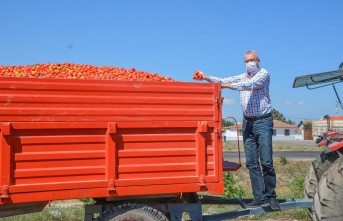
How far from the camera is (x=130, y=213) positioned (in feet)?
16.4

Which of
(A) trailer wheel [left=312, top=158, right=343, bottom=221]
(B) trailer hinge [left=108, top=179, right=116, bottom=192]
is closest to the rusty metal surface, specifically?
(B) trailer hinge [left=108, top=179, right=116, bottom=192]

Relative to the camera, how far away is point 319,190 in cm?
574

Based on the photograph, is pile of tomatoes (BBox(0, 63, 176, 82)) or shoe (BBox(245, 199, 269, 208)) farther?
shoe (BBox(245, 199, 269, 208))

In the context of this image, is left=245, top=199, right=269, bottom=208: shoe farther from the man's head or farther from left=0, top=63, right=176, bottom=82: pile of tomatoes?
left=0, top=63, right=176, bottom=82: pile of tomatoes

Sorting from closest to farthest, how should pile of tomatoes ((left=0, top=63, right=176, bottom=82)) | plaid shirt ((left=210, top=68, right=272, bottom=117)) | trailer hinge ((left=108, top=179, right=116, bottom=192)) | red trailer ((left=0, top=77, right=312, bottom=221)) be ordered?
red trailer ((left=0, top=77, right=312, bottom=221)), trailer hinge ((left=108, top=179, right=116, bottom=192)), pile of tomatoes ((left=0, top=63, right=176, bottom=82)), plaid shirt ((left=210, top=68, right=272, bottom=117))

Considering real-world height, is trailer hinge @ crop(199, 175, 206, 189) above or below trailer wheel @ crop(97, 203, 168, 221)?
above

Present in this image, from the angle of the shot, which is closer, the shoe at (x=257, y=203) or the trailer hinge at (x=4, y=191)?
the trailer hinge at (x=4, y=191)

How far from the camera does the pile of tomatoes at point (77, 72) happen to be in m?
5.31

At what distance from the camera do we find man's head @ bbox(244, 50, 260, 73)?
5855 mm

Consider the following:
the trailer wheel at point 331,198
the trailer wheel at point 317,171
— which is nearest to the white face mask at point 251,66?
the trailer wheel at point 331,198

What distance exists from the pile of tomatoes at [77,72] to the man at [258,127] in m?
0.81

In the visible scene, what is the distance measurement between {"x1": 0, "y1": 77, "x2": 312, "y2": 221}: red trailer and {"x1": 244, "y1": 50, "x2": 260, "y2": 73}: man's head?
89 centimetres

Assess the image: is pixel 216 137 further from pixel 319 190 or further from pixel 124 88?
pixel 319 190

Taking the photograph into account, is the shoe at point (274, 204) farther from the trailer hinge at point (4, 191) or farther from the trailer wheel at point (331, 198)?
the trailer hinge at point (4, 191)
